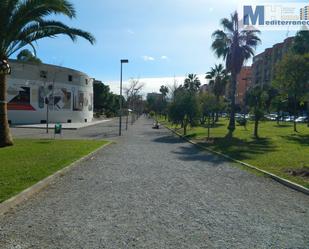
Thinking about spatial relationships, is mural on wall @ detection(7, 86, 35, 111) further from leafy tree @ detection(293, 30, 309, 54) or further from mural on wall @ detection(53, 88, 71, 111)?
leafy tree @ detection(293, 30, 309, 54)

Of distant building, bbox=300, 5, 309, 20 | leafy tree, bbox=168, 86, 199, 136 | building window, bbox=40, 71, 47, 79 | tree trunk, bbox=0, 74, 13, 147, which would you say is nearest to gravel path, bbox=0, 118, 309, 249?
tree trunk, bbox=0, 74, 13, 147

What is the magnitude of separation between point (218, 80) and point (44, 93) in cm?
3142

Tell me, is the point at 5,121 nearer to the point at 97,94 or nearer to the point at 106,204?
the point at 106,204

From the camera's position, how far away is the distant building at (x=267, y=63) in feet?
361

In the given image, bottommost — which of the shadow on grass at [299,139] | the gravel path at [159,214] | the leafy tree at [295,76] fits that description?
the shadow on grass at [299,139]

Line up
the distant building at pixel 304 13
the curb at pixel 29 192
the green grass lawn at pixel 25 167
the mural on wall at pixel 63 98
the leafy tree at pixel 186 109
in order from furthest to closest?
the mural on wall at pixel 63 98
the leafy tree at pixel 186 109
the distant building at pixel 304 13
the green grass lawn at pixel 25 167
the curb at pixel 29 192

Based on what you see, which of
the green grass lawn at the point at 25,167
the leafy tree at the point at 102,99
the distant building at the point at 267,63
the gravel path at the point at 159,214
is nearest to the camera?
the gravel path at the point at 159,214

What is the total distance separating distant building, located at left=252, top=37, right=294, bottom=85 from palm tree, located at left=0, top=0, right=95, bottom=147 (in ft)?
310

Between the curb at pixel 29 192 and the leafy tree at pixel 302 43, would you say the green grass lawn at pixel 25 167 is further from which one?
the leafy tree at pixel 302 43

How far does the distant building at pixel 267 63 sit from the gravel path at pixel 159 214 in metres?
101

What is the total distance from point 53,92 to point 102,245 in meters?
46.8

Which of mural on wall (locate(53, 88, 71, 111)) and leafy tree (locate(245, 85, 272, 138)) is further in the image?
mural on wall (locate(53, 88, 71, 111))

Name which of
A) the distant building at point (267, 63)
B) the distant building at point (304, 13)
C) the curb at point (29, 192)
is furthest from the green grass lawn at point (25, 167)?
the distant building at point (267, 63)

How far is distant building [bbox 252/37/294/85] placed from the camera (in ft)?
361
